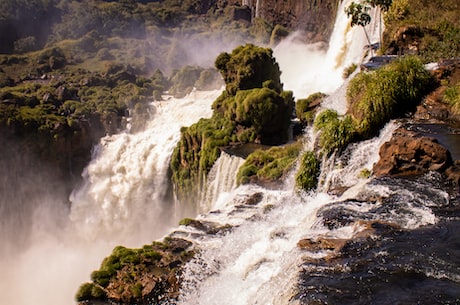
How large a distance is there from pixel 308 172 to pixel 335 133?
1.98 metres

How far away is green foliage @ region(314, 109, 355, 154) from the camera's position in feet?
53.9

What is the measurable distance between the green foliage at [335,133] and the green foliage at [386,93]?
1.21ft

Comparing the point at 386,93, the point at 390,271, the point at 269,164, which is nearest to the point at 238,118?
the point at 269,164

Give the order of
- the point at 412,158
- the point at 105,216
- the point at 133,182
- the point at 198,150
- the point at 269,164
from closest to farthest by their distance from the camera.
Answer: the point at 412,158, the point at 269,164, the point at 198,150, the point at 133,182, the point at 105,216

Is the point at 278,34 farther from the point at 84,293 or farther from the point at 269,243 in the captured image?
the point at 84,293

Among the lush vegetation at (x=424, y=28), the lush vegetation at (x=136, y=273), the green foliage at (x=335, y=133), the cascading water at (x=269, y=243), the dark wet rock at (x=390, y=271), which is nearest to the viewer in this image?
the dark wet rock at (x=390, y=271)

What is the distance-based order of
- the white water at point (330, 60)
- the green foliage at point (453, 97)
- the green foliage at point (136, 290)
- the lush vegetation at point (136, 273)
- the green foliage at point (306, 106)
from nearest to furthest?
the green foliage at point (136, 290)
the lush vegetation at point (136, 273)
the green foliage at point (453, 97)
the green foliage at point (306, 106)
the white water at point (330, 60)

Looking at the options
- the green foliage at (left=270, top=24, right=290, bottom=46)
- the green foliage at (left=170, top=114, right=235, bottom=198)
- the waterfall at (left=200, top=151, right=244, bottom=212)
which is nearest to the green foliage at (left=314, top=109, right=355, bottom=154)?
the waterfall at (left=200, top=151, right=244, bottom=212)

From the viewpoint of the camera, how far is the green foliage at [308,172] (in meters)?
17.3

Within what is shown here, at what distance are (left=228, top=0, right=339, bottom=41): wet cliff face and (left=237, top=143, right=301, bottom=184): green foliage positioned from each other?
113 feet

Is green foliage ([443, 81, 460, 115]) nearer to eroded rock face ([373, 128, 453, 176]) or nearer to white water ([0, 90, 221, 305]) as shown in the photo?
eroded rock face ([373, 128, 453, 176])

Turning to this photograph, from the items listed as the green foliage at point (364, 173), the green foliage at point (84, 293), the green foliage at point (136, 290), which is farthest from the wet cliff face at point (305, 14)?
the green foliage at point (84, 293)

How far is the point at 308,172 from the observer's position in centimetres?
1752

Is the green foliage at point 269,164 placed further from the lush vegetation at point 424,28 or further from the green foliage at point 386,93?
the lush vegetation at point 424,28
